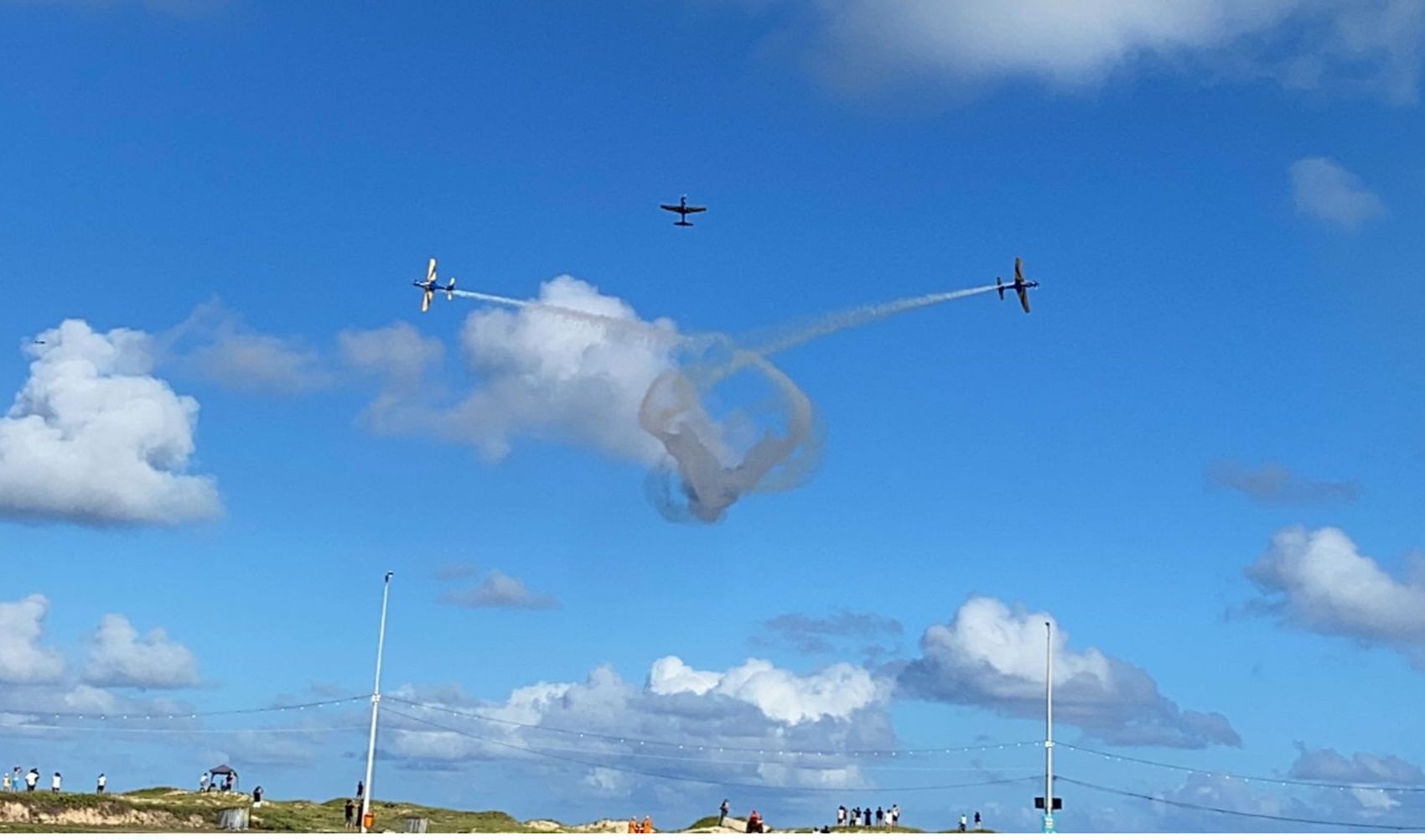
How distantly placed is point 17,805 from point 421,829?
23.8 m

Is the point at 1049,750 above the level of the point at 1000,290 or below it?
below

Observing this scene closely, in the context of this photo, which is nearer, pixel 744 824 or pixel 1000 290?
pixel 744 824

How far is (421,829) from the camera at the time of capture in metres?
92.1

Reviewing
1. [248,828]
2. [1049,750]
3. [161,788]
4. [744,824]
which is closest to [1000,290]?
[1049,750]

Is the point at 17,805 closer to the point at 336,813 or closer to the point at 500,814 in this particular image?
the point at 336,813

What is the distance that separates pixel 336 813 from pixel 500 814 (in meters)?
11.0

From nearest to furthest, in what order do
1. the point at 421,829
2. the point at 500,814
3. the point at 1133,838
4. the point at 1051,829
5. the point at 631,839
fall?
the point at 1133,838 → the point at 631,839 → the point at 421,829 → the point at 1051,829 → the point at 500,814

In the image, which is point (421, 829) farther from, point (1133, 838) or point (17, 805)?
point (1133, 838)

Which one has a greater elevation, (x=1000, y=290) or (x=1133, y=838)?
(x=1000, y=290)

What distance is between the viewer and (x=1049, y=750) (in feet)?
351

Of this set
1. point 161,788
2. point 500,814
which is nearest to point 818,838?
point 500,814

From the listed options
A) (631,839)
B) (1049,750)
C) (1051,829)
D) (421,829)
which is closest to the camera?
(631,839)

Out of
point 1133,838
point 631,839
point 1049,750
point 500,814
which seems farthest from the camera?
point 500,814

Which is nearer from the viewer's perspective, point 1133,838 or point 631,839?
point 1133,838
